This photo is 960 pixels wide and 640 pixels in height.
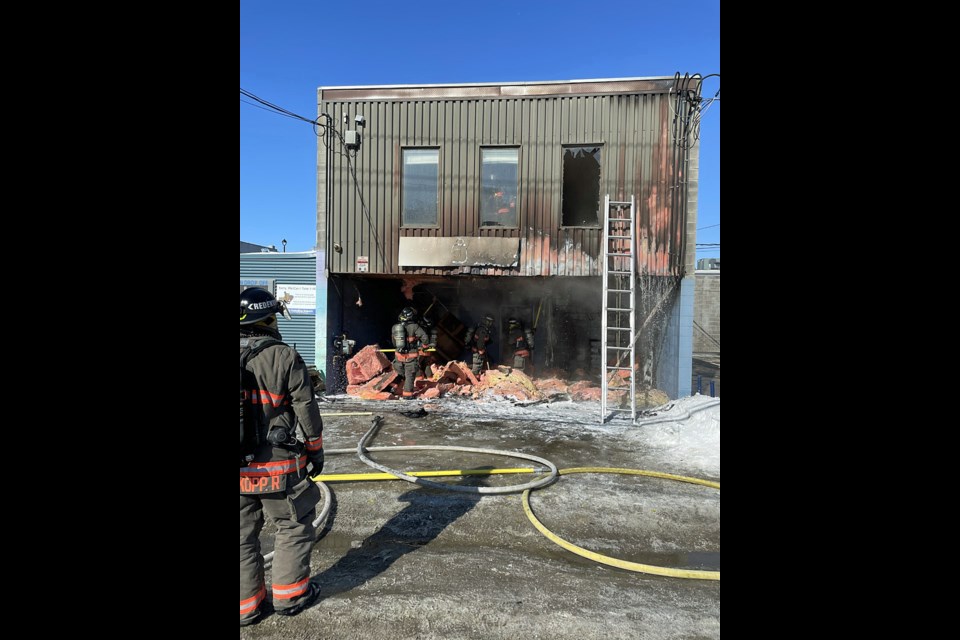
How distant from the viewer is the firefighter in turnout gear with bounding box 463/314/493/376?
419 inches

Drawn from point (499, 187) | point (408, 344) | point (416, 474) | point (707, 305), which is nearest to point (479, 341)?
point (408, 344)

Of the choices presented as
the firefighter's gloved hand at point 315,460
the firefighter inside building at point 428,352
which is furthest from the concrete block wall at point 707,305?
the firefighter's gloved hand at point 315,460

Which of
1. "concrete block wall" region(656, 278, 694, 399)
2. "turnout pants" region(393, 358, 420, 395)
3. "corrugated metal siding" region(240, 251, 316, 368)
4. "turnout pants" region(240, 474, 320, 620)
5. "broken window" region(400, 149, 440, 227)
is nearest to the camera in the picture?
"turnout pants" region(240, 474, 320, 620)

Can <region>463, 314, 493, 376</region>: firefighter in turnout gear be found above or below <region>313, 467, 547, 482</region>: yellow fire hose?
above

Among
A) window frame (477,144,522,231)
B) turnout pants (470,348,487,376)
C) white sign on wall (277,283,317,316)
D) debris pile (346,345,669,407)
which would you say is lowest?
debris pile (346,345,669,407)

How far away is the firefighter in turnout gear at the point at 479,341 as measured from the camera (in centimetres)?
1064

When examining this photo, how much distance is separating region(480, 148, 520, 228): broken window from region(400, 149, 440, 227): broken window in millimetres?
1143

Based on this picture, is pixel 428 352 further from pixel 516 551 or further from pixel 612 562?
pixel 612 562

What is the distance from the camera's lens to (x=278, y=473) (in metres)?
2.65

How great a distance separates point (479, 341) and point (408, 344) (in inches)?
77.6

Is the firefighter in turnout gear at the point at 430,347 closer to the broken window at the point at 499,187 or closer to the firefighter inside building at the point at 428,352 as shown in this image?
the firefighter inside building at the point at 428,352

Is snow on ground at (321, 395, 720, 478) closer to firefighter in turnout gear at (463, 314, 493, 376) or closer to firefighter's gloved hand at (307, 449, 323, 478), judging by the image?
firefighter in turnout gear at (463, 314, 493, 376)

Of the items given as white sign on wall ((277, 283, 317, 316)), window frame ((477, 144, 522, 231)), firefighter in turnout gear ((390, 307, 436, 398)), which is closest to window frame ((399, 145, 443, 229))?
window frame ((477, 144, 522, 231))
